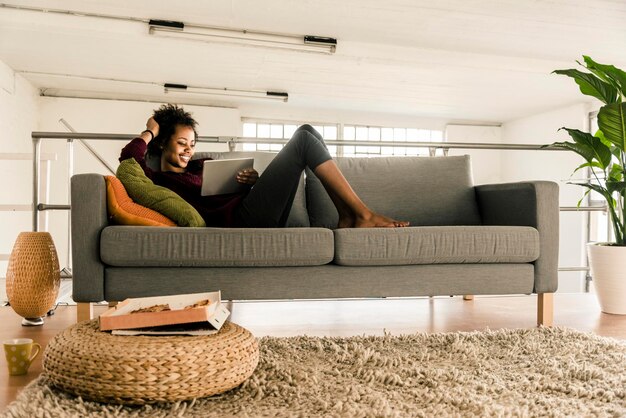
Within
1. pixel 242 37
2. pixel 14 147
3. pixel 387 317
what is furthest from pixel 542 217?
pixel 14 147

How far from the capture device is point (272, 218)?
7.23 feet

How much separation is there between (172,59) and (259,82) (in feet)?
4.65

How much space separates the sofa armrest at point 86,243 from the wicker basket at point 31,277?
406 mm

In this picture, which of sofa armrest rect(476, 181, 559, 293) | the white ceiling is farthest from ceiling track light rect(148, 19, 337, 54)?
sofa armrest rect(476, 181, 559, 293)

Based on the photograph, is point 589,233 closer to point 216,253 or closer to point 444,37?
point 444,37

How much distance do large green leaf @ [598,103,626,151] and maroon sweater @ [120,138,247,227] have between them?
183cm

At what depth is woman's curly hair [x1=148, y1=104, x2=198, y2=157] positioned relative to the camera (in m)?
2.42

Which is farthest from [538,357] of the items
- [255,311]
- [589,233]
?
[589,233]

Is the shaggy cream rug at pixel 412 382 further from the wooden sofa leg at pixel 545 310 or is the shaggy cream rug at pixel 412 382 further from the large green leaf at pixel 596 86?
the large green leaf at pixel 596 86

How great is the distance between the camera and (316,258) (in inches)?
76.4

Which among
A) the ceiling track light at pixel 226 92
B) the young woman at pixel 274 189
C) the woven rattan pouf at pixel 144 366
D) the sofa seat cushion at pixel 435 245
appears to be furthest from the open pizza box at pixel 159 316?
the ceiling track light at pixel 226 92

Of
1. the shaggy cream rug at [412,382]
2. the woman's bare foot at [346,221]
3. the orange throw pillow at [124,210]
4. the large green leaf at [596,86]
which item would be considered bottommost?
the shaggy cream rug at [412,382]

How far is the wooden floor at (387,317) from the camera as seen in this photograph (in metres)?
2.11

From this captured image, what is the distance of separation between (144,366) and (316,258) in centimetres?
90
